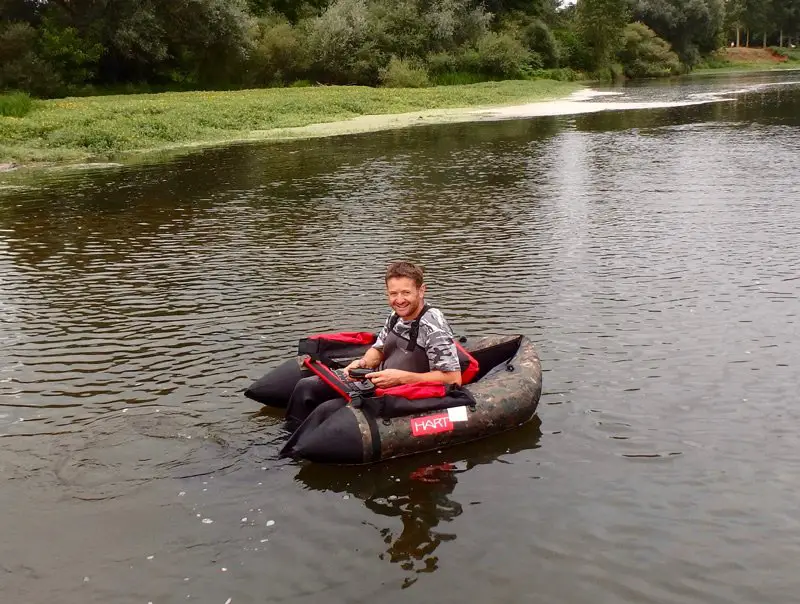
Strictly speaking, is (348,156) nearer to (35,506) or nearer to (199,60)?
(35,506)

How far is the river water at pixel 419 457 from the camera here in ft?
20.5

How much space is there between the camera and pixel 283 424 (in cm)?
861

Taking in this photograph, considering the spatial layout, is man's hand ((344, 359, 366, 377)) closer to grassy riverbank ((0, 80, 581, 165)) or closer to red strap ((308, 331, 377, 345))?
red strap ((308, 331, 377, 345))

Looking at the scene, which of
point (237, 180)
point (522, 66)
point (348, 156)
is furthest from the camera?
point (522, 66)

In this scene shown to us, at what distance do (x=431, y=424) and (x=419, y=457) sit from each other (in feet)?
1.20

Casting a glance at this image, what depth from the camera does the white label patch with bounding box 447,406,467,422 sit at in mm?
7983

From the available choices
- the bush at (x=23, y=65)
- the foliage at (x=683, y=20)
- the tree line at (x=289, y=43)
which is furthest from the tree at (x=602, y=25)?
the bush at (x=23, y=65)

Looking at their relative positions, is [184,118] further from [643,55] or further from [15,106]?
[643,55]

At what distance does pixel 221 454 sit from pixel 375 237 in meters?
9.74

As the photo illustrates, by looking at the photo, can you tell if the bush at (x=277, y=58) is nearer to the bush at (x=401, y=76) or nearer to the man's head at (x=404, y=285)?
the bush at (x=401, y=76)

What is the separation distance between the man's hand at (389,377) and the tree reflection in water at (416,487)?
75cm

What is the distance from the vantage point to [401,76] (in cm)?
6216

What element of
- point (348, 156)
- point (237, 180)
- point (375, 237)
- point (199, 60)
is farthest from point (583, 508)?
point (199, 60)

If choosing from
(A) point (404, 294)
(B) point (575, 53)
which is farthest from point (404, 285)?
(B) point (575, 53)
